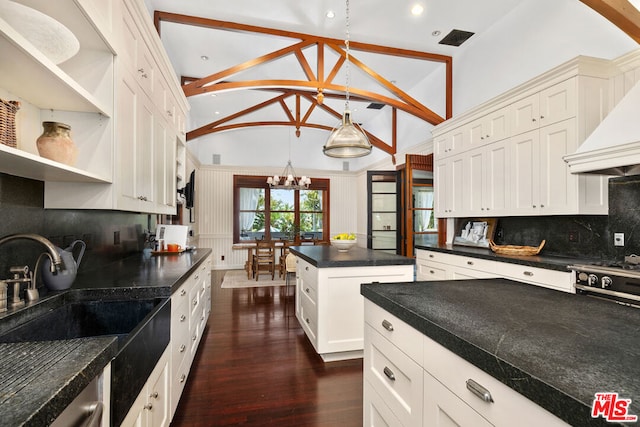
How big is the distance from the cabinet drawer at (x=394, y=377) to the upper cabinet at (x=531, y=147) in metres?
2.38

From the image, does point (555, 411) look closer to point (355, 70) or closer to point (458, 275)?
point (458, 275)

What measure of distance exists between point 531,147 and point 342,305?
244 cm

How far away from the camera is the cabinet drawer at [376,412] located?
1262mm

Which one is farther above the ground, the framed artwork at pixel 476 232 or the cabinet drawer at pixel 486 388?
the framed artwork at pixel 476 232

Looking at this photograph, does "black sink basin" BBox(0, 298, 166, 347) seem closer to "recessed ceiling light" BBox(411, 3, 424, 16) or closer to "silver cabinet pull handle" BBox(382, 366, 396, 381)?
"silver cabinet pull handle" BBox(382, 366, 396, 381)

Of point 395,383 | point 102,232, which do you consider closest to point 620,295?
point 395,383

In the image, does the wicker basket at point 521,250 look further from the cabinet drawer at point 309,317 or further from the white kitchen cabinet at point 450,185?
the cabinet drawer at point 309,317

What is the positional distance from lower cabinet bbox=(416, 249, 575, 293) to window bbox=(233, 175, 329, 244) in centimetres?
405

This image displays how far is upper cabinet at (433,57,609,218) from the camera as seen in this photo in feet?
8.63

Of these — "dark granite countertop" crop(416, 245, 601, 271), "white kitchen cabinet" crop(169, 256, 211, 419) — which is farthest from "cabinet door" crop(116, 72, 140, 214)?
"dark granite countertop" crop(416, 245, 601, 271)

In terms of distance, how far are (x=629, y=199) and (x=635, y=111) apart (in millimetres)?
898

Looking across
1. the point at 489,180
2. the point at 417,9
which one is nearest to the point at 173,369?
the point at 489,180

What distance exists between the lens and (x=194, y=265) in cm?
248

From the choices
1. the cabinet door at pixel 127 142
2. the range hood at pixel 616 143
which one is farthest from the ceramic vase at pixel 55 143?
the range hood at pixel 616 143
